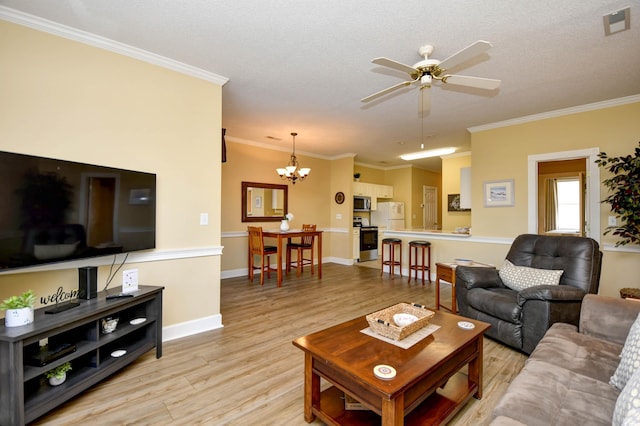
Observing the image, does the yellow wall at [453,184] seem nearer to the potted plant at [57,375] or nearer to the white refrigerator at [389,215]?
the white refrigerator at [389,215]

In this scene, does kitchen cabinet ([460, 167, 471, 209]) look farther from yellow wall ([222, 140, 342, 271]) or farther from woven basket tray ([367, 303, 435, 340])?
woven basket tray ([367, 303, 435, 340])

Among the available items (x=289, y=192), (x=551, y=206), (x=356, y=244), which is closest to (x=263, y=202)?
(x=289, y=192)

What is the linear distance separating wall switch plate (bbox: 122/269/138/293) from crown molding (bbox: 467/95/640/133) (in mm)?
5185

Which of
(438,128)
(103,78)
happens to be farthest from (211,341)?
(438,128)

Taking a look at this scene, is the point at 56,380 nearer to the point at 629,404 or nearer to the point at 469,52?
the point at 629,404

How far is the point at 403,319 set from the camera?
6.35 feet

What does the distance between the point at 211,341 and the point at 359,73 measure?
3.12 meters

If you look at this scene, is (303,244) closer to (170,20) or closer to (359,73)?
(359,73)

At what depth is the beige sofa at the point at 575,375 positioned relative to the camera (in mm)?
1158

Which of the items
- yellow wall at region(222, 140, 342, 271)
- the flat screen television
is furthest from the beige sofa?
yellow wall at region(222, 140, 342, 271)

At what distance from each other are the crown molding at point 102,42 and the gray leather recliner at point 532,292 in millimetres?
3573

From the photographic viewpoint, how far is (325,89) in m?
3.32

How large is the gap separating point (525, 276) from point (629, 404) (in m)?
2.21

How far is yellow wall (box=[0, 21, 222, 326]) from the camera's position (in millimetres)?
2113
